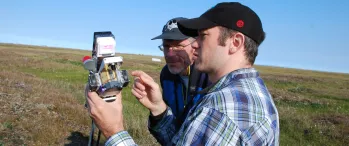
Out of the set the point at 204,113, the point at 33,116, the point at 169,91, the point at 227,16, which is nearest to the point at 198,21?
the point at 227,16

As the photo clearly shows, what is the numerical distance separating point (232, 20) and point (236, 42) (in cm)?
14

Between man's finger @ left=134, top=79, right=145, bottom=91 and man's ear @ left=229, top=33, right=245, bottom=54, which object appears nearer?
man's ear @ left=229, top=33, right=245, bottom=54

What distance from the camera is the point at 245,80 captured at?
202 cm

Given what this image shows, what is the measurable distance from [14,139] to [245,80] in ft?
22.4

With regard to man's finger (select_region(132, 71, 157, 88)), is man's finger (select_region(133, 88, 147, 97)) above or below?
below

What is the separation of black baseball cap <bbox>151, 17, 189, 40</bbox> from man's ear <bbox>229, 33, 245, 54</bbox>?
204 centimetres

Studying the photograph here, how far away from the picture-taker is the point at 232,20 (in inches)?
82.2

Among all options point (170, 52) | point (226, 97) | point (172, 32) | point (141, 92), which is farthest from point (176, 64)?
point (226, 97)

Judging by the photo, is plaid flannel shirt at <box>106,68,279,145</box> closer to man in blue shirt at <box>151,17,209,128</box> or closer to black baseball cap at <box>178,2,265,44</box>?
black baseball cap at <box>178,2,265,44</box>

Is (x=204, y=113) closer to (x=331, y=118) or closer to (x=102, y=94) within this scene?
(x=102, y=94)

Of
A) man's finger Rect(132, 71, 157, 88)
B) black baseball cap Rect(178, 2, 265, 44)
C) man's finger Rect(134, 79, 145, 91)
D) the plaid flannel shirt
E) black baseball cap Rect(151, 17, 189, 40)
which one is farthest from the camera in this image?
black baseball cap Rect(151, 17, 189, 40)

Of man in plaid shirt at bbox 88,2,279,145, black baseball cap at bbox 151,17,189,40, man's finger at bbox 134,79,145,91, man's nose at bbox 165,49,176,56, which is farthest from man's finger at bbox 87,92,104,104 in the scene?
man's nose at bbox 165,49,176,56

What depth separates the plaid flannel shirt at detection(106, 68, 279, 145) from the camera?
70.0 inches

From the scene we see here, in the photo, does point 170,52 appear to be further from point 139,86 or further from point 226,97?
point 226,97
